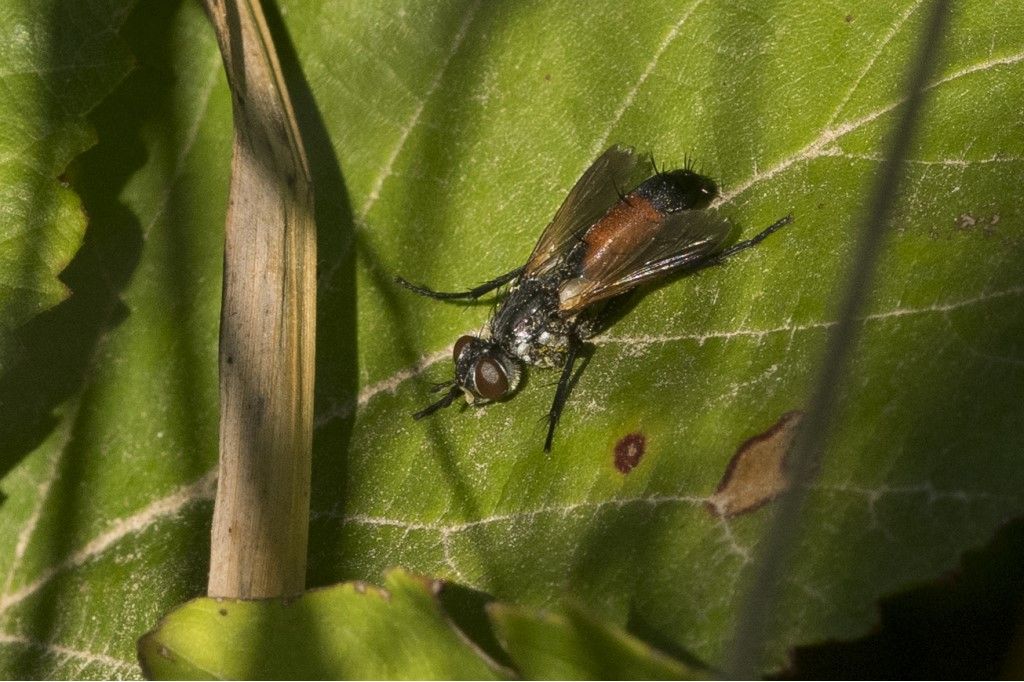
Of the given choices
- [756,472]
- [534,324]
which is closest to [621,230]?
[534,324]

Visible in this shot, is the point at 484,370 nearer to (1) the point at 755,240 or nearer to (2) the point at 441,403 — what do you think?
(2) the point at 441,403

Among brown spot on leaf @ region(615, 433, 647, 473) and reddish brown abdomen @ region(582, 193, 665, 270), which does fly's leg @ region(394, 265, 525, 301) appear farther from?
→ brown spot on leaf @ region(615, 433, 647, 473)

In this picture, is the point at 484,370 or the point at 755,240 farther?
the point at 484,370

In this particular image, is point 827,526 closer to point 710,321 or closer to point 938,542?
point 938,542

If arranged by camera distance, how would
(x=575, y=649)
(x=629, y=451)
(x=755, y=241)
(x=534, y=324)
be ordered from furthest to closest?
(x=534, y=324) < (x=755, y=241) < (x=629, y=451) < (x=575, y=649)

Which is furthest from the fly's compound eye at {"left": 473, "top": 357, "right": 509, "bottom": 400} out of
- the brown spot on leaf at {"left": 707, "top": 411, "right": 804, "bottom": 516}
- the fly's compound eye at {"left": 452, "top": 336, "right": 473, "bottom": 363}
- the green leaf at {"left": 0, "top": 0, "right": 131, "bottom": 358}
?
the green leaf at {"left": 0, "top": 0, "right": 131, "bottom": 358}

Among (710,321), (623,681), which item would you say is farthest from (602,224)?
(623,681)

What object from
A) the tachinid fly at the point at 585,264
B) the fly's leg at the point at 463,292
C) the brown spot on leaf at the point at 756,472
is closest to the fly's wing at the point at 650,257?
the tachinid fly at the point at 585,264
